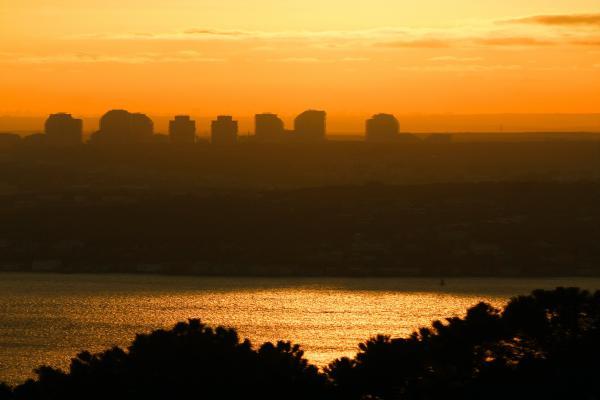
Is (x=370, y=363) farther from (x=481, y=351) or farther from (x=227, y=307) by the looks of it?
(x=227, y=307)

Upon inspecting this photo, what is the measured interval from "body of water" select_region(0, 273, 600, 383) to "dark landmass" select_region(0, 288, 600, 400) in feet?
62.8

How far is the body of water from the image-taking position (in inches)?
1906

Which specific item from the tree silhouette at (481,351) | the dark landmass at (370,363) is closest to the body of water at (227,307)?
the dark landmass at (370,363)

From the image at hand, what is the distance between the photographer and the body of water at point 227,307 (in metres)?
48.4

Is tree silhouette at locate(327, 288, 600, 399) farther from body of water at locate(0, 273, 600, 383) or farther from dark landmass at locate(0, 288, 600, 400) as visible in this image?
body of water at locate(0, 273, 600, 383)

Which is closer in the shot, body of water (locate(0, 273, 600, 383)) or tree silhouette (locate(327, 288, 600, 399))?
tree silhouette (locate(327, 288, 600, 399))

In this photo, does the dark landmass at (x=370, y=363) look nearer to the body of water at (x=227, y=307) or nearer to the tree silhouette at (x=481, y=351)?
the tree silhouette at (x=481, y=351)

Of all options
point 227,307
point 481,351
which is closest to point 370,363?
point 481,351

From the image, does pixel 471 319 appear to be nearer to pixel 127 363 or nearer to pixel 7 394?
pixel 127 363

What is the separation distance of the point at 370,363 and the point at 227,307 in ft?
135

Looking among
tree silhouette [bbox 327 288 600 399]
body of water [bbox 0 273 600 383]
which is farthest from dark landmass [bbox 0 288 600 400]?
body of water [bbox 0 273 600 383]

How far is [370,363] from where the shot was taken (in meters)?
19.3

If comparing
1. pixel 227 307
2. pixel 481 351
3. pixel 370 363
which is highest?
pixel 481 351

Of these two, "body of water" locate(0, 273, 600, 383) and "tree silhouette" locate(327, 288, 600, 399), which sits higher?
"tree silhouette" locate(327, 288, 600, 399)
